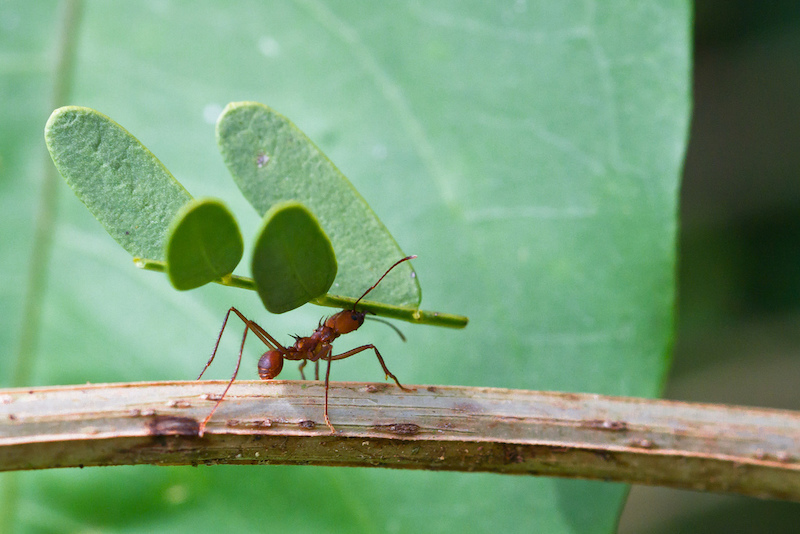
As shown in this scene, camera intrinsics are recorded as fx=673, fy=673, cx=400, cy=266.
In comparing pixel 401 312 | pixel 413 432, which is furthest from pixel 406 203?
pixel 413 432

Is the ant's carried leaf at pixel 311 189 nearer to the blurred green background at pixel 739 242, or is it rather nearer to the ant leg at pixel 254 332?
the ant leg at pixel 254 332

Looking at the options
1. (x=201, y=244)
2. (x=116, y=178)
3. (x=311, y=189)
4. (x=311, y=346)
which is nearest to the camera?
(x=201, y=244)

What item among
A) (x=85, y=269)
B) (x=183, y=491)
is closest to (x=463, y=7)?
(x=85, y=269)

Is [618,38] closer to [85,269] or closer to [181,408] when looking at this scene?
[181,408]

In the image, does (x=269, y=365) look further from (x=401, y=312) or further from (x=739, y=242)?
(x=739, y=242)

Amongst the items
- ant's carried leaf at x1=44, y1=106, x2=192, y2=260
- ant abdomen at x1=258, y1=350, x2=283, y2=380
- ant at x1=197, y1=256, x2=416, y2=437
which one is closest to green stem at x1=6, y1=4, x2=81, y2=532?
ant at x1=197, y1=256, x2=416, y2=437

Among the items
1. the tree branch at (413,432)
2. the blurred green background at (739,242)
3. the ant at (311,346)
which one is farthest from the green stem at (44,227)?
the blurred green background at (739,242)
